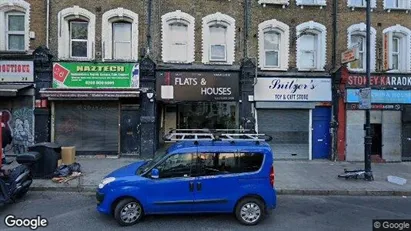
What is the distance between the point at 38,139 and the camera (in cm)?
1288

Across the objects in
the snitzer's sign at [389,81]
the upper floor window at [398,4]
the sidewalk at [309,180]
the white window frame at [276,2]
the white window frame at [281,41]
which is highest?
the upper floor window at [398,4]

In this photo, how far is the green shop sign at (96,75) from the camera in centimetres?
1292

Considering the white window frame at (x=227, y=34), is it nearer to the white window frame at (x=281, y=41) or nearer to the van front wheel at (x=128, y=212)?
the white window frame at (x=281, y=41)

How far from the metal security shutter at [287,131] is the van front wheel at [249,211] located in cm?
808

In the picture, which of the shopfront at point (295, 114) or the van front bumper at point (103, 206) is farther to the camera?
the shopfront at point (295, 114)

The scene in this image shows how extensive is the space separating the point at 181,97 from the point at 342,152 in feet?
26.4

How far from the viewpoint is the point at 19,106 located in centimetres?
1295

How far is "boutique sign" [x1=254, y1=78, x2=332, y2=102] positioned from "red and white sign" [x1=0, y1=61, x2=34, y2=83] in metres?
10.1

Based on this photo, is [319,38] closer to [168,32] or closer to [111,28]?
[168,32]

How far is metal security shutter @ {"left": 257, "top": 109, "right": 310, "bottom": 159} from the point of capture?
14.1 metres

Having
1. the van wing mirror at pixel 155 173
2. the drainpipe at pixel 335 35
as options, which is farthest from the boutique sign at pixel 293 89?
the van wing mirror at pixel 155 173

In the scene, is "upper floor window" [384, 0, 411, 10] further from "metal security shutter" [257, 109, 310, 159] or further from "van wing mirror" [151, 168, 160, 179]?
"van wing mirror" [151, 168, 160, 179]

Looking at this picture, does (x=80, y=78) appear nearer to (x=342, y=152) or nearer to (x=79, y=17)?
(x=79, y=17)

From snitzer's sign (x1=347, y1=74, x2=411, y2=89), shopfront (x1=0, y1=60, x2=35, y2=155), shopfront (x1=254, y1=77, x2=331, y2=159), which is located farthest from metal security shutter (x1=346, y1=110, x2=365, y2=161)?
shopfront (x1=0, y1=60, x2=35, y2=155)
